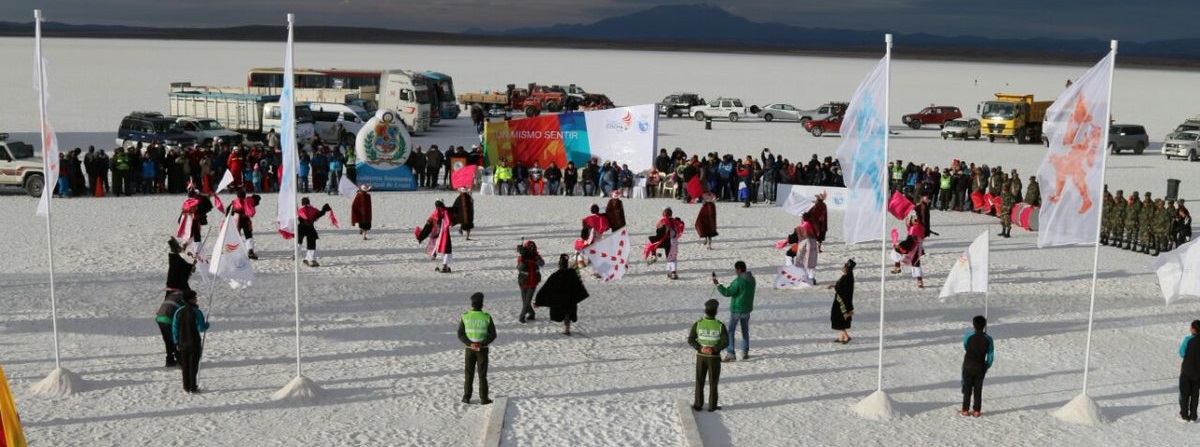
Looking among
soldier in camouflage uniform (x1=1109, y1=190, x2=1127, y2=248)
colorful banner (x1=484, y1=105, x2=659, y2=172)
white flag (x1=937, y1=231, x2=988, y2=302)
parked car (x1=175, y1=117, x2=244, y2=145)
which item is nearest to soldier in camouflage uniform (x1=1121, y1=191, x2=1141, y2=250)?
soldier in camouflage uniform (x1=1109, y1=190, x2=1127, y2=248)

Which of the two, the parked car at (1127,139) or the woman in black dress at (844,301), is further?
the parked car at (1127,139)

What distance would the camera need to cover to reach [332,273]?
1850cm

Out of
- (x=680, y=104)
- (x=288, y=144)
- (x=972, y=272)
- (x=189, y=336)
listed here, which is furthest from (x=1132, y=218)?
(x=680, y=104)

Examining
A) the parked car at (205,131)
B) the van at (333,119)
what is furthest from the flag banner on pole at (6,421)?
the van at (333,119)

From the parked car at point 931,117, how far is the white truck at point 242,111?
23.7 meters

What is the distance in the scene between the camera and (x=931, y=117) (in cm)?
4944

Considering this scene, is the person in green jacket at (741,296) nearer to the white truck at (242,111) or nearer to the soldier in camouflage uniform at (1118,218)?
the soldier in camouflage uniform at (1118,218)

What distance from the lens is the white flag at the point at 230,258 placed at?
1367 centimetres

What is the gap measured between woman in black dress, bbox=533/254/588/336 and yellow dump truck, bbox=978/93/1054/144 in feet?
108

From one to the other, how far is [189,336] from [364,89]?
119ft

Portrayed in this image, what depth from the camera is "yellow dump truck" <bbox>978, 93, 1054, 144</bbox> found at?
4422 cm

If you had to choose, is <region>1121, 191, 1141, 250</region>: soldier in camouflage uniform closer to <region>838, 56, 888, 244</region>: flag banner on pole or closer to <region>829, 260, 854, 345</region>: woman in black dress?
<region>829, 260, 854, 345</region>: woman in black dress

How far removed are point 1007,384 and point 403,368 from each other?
6.57m

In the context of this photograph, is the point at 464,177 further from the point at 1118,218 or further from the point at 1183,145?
the point at 1183,145
